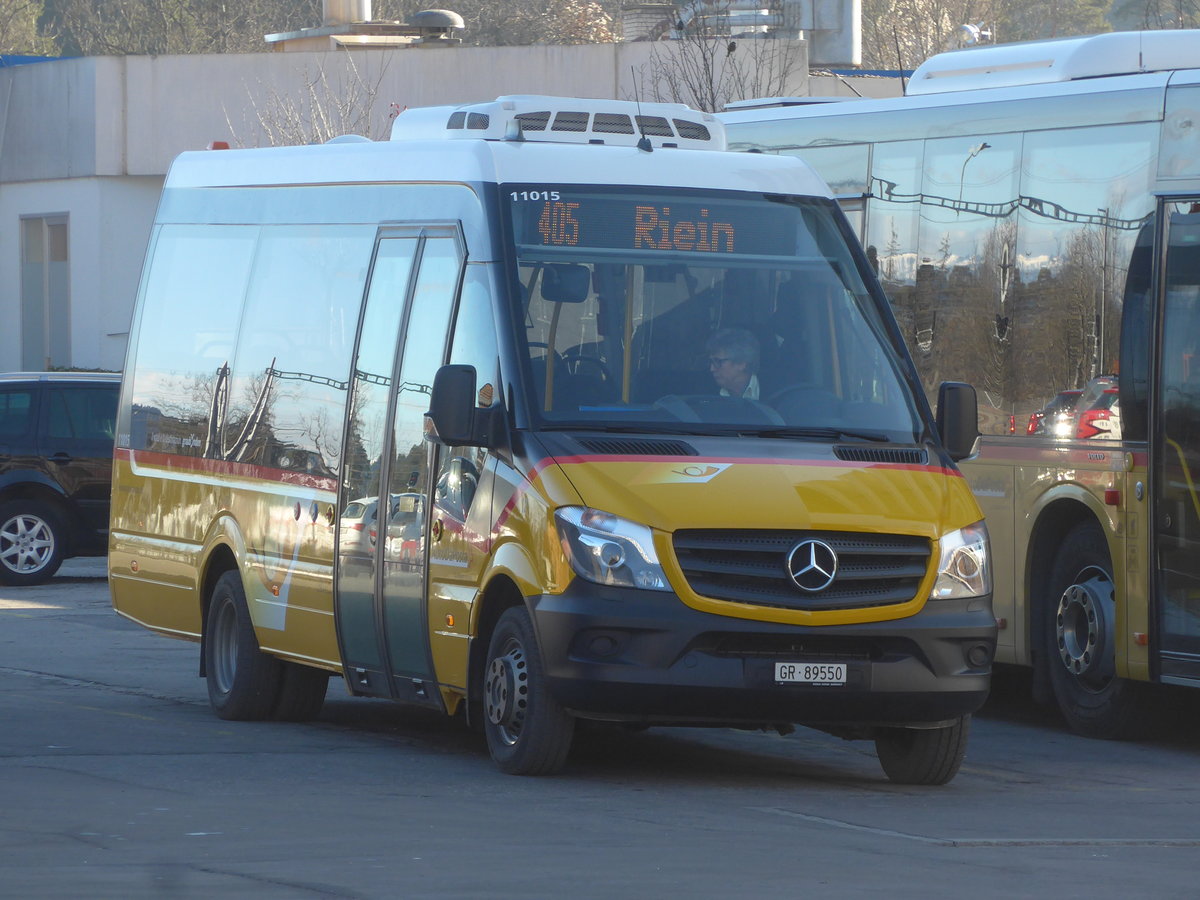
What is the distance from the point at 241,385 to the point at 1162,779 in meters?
4.92

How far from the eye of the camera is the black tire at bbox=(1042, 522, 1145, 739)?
12.3 meters

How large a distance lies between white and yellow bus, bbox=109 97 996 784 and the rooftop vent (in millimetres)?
16

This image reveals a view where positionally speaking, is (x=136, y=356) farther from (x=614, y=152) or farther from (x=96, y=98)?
(x=96, y=98)

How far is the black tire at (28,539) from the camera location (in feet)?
70.4

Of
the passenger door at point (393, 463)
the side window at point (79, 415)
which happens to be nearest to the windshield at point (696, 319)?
the passenger door at point (393, 463)

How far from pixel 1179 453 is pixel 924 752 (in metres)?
2.30

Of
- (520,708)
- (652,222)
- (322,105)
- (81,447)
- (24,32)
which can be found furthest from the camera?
(24,32)

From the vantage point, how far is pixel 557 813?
8898mm

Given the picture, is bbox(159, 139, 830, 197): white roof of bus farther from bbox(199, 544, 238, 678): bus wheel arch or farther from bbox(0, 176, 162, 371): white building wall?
bbox(0, 176, 162, 371): white building wall

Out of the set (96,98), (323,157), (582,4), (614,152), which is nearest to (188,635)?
(323,157)

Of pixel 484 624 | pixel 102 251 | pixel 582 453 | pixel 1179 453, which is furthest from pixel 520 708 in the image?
pixel 102 251

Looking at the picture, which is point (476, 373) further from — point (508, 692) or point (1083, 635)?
point (1083, 635)

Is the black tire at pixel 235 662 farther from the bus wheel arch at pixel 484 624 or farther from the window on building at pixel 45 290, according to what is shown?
the window on building at pixel 45 290

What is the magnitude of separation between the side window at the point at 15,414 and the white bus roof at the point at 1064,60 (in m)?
10.3
